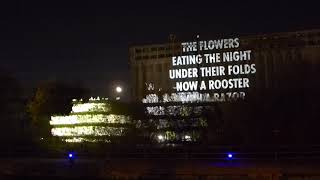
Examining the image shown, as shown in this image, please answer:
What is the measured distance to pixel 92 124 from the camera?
241 feet

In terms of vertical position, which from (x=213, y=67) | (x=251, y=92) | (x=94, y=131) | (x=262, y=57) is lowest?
(x=94, y=131)

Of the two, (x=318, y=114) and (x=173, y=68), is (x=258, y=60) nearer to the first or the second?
(x=173, y=68)

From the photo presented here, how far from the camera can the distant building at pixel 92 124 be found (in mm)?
72562

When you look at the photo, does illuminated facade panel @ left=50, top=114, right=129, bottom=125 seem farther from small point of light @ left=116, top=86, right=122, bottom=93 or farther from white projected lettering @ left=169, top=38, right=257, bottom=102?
white projected lettering @ left=169, top=38, right=257, bottom=102

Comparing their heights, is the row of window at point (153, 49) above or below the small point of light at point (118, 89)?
above

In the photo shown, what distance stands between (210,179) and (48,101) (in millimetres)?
70684

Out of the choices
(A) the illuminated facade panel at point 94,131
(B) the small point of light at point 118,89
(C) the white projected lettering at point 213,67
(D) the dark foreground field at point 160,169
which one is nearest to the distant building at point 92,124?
(A) the illuminated facade panel at point 94,131

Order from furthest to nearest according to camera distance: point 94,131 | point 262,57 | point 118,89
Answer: point 262,57
point 118,89
point 94,131

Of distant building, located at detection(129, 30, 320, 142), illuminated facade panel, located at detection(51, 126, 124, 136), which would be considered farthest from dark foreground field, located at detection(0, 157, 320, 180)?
illuminated facade panel, located at detection(51, 126, 124, 136)

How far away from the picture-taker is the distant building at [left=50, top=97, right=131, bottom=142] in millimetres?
72562

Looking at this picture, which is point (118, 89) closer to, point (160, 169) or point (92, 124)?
point (92, 124)

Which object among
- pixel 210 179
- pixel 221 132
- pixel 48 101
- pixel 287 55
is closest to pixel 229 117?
pixel 221 132

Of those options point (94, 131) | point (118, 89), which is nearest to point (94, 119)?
point (94, 131)

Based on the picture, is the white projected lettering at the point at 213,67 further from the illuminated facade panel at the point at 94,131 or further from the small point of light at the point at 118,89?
the illuminated facade panel at the point at 94,131
